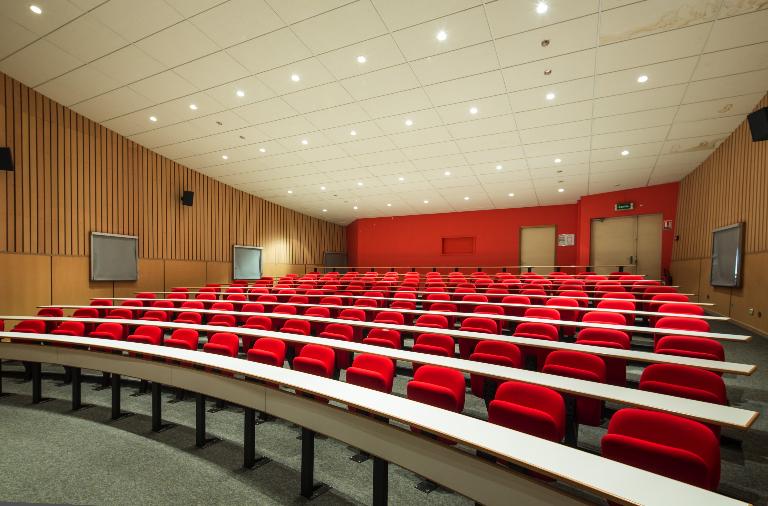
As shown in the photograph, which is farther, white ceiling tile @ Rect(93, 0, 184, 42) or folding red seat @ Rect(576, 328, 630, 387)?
white ceiling tile @ Rect(93, 0, 184, 42)

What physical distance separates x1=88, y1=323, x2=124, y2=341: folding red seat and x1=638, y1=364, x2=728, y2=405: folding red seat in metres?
4.83

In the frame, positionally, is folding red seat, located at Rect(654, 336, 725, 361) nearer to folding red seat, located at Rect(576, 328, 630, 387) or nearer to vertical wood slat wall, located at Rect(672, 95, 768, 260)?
folding red seat, located at Rect(576, 328, 630, 387)

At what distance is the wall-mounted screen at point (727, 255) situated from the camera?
20.0 feet

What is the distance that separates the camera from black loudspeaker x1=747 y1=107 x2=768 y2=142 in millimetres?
4823

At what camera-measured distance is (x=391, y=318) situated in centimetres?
421

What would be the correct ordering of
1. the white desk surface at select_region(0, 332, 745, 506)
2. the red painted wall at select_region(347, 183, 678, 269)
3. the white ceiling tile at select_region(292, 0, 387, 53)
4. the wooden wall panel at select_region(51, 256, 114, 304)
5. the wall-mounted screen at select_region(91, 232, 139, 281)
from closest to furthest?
1. the white desk surface at select_region(0, 332, 745, 506)
2. the white ceiling tile at select_region(292, 0, 387, 53)
3. the wooden wall panel at select_region(51, 256, 114, 304)
4. the wall-mounted screen at select_region(91, 232, 139, 281)
5. the red painted wall at select_region(347, 183, 678, 269)

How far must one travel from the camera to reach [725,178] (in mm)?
6902

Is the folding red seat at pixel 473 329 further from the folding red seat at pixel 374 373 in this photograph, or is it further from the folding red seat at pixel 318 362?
the folding red seat at pixel 318 362

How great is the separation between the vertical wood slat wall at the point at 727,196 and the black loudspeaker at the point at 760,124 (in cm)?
72

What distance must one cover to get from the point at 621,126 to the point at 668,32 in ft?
8.05

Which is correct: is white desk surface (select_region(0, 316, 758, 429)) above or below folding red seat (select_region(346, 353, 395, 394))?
above

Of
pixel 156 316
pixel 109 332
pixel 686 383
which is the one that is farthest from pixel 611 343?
pixel 156 316

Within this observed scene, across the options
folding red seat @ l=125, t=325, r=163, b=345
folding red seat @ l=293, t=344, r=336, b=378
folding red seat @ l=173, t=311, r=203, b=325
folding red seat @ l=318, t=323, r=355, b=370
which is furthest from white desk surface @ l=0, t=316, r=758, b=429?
folding red seat @ l=173, t=311, r=203, b=325

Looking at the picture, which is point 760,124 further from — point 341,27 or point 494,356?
point 341,27
